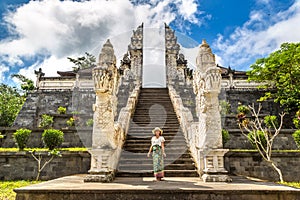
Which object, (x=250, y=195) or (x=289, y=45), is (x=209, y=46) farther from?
(x=289, y=45)

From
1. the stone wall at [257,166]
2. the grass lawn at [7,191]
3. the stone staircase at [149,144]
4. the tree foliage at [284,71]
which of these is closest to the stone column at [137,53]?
the stone staircase at [149,144]

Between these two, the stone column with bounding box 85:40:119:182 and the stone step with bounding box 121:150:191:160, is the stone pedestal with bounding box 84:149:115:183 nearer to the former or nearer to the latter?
the stone column with bounding box 85:40:119:182

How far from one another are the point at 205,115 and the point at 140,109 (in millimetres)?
5675

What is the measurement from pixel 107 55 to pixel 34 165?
5084 mm

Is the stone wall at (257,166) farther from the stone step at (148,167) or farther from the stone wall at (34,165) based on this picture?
the stone wall at (34,165)

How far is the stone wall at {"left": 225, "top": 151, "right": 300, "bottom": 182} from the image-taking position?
7.29 metres

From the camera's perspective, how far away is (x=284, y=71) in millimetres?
12641

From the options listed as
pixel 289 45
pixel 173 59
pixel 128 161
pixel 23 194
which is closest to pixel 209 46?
pixel 128 161

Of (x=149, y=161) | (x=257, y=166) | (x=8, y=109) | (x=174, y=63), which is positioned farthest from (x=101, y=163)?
(x=8, y=109)

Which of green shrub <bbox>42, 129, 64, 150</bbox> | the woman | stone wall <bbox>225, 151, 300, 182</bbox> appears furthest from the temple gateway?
stone wall <bbox>225, 151, 300, 182</bbox>

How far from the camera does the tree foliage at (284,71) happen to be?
1197cm

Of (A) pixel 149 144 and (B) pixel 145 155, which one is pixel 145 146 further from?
(B) pixel 145 155

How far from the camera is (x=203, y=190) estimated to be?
368cm

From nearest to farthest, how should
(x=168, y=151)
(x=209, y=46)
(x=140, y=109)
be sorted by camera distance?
1. (x=209, y=46)
2. (x=168, y=151)
3. (x=140, y=109)
